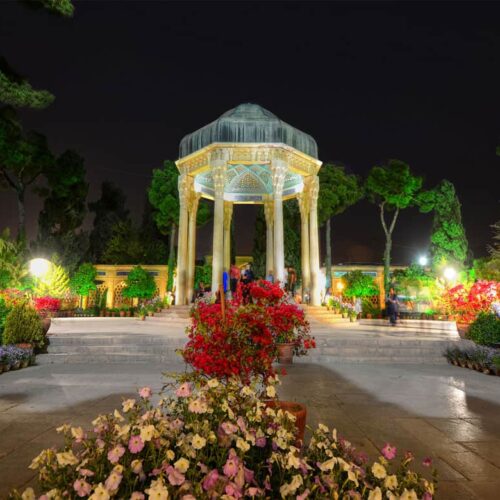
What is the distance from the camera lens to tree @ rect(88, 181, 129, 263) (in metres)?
39.8

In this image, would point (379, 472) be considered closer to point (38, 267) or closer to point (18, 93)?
point (18, 93)

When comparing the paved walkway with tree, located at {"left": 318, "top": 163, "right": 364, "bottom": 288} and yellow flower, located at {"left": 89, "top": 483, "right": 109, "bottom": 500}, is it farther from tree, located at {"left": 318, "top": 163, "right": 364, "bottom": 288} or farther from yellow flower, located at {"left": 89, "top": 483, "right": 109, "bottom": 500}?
tree, located at {"left": 318, "top": 163, "right": 364, "bottom": 288}

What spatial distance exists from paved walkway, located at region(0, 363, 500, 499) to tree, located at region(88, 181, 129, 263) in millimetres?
34577

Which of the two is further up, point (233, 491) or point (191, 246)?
point (191, 246)

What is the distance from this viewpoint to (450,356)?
8.73 m

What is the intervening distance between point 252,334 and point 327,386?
3.18 meters

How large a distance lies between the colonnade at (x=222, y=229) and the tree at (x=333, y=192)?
382 inches

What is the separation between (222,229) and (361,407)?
11.8 m

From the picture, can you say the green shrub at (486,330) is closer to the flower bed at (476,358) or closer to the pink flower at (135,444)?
the flower bed at (476,358)

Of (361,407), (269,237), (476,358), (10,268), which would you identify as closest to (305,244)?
(269,237)

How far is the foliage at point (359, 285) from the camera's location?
88.7 feet

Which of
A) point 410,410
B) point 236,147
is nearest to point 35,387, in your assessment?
point 410,410

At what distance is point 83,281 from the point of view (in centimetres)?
2708

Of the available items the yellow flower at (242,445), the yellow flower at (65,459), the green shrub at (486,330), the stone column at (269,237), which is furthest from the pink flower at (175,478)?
the stone column at (269,237)
